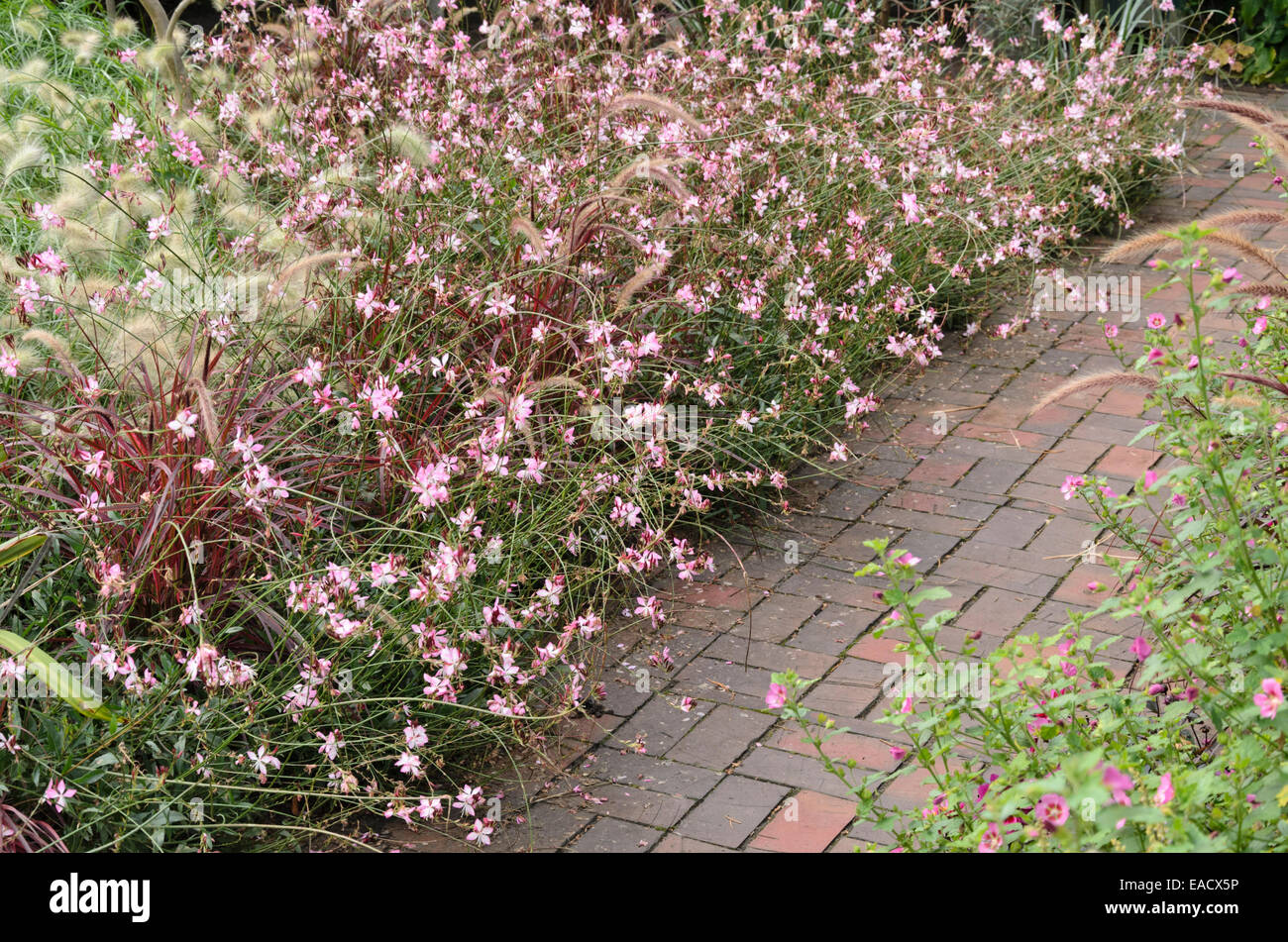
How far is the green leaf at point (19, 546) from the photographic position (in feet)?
9.47

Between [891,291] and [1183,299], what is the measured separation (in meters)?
1.90

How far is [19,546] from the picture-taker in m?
2.91

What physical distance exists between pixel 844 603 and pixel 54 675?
220 cm

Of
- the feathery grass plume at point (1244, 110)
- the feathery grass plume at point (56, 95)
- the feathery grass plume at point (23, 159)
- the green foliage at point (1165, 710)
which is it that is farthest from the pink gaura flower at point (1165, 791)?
the feathery grass plume at point (56, 95)

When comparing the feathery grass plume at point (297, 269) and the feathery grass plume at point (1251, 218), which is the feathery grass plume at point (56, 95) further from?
the feathery grass plume at point (1251, 218)

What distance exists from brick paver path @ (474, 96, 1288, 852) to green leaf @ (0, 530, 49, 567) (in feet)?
4.02

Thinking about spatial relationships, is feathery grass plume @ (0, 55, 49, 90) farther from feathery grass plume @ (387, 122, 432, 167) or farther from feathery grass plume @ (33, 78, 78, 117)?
feathery grass plume @ (387, 122, 432, 167)

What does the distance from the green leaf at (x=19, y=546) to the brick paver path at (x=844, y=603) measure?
1.23 meters

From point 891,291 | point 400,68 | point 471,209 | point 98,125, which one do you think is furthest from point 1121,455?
point 98,125

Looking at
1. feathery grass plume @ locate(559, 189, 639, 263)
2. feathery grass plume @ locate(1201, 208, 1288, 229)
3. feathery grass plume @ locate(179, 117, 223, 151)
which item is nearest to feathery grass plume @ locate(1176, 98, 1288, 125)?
feathery grass plume @ locate(1201, 208, 1288, 229)

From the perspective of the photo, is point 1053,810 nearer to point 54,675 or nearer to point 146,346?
point 54,675

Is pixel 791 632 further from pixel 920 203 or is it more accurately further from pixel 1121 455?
pixel 920 203

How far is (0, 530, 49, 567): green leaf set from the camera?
9.47 feet

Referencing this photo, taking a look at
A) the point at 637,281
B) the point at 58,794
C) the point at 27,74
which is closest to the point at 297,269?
the point at 637,281
